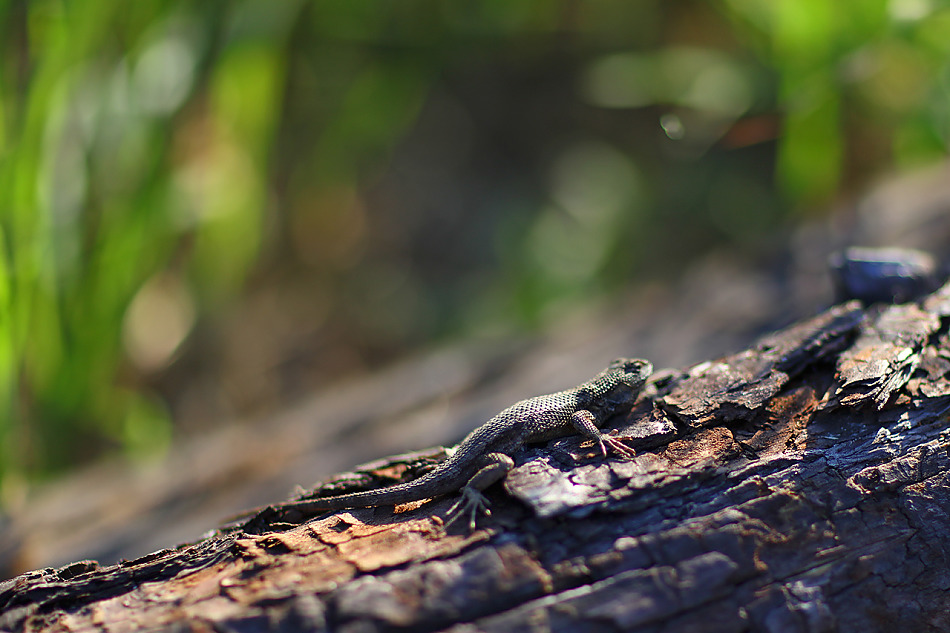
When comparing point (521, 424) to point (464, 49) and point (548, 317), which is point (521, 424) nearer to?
point (548, 317)

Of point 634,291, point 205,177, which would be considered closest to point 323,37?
point 205,177

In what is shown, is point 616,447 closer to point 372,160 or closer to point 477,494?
point 477,494

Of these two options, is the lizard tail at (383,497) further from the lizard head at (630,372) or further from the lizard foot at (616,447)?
the lizard head at (630,372)

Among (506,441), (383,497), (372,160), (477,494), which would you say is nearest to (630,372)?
(506,441)

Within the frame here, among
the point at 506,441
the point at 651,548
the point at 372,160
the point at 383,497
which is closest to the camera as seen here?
the point at 651,548

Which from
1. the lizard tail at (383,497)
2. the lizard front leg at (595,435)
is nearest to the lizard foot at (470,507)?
the lizard tail at (383,497)

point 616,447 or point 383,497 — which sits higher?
point 383,497

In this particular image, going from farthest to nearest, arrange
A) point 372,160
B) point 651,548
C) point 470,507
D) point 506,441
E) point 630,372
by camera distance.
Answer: point 372,160 < point 630,372 < point 506,441 < point 470,507 < point 651,548

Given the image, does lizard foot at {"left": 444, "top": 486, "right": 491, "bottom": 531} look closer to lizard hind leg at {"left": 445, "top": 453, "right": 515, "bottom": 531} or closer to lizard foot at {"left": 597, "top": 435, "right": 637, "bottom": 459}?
lizard hind leg at {"left": 445, "top": 453, "right": 515, "bottom": 531}
